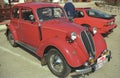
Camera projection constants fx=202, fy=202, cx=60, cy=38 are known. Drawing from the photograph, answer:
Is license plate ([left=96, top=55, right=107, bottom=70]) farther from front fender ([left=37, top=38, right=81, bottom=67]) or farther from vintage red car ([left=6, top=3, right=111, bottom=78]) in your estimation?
front fender ([left=37, top=38, right=81, bottom=67])

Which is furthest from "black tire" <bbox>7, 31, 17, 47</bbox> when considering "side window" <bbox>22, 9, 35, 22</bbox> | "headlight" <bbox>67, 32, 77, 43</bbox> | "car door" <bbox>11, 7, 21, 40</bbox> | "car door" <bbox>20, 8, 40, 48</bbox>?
"headlight" <bbox>67, 32, 77, 43</bbox>

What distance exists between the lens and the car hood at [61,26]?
576cm

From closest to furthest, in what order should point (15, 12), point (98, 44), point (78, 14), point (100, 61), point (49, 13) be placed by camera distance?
point (100, 61) → point (98, 44) → point (49, 13) → point (15, 12) → point (78, 14)

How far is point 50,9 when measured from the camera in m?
6.86

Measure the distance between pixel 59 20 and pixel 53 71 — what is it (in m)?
1.78

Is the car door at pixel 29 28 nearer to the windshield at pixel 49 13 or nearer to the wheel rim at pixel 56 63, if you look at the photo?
the windshield at pixel 49 13

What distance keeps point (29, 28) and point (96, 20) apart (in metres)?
4.14

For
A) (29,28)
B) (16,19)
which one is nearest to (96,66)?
(29,28)

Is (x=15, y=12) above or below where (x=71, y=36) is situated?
above

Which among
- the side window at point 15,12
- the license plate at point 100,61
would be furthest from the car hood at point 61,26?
the side window at point 15,12

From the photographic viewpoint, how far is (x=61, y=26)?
6.00 metres

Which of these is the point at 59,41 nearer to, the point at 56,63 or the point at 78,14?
the point at 56,63

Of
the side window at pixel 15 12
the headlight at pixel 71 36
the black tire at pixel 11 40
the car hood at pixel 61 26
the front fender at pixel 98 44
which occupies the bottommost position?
the black tire at pixel 11 40

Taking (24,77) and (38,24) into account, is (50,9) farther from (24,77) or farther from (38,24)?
(24,77)
